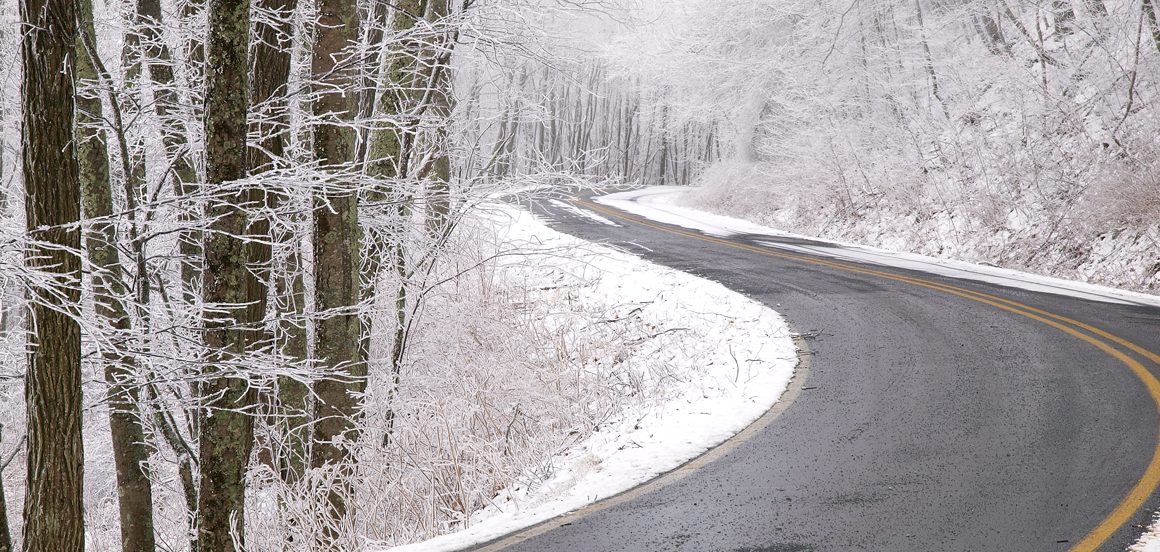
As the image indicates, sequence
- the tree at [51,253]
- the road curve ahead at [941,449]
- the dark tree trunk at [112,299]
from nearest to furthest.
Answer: the tree at [51,253]
the road curve ahead at [941,449]
the dark tree trunk at [112,299]

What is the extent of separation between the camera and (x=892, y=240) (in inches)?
700

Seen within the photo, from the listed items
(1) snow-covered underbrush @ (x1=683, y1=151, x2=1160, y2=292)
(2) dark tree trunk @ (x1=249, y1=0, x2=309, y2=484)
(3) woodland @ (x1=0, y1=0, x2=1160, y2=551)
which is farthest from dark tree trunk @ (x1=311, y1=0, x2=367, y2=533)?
(1) snow-covered underbrush @ (x1=683, y1=151, x2=1160, y2=292)

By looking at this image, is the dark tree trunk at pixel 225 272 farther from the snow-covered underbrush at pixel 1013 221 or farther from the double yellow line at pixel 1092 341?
the snow-covered underbrush at pixel 1013 221

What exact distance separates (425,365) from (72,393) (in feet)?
16.1

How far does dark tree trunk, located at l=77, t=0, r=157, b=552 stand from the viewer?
230 inches

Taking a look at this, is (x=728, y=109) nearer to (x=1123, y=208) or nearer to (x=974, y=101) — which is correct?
(x=974, y=101)

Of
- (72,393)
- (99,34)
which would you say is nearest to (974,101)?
(99,34)

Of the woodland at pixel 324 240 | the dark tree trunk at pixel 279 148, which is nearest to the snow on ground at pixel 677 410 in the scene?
the woodland at pixel 324 240

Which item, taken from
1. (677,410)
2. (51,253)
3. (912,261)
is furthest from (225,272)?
(912,261)

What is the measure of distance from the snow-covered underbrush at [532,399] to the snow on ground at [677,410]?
2cm

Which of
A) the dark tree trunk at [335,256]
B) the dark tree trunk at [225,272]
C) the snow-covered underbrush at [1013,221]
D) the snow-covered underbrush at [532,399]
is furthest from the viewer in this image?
the snow-covered underbrush at [1013,221]

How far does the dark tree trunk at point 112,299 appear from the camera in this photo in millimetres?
5832

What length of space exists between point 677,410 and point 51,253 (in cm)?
527

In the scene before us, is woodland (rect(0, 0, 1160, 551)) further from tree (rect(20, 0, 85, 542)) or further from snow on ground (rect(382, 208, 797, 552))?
snow on ground (rect(382, 208, 797, 552))
